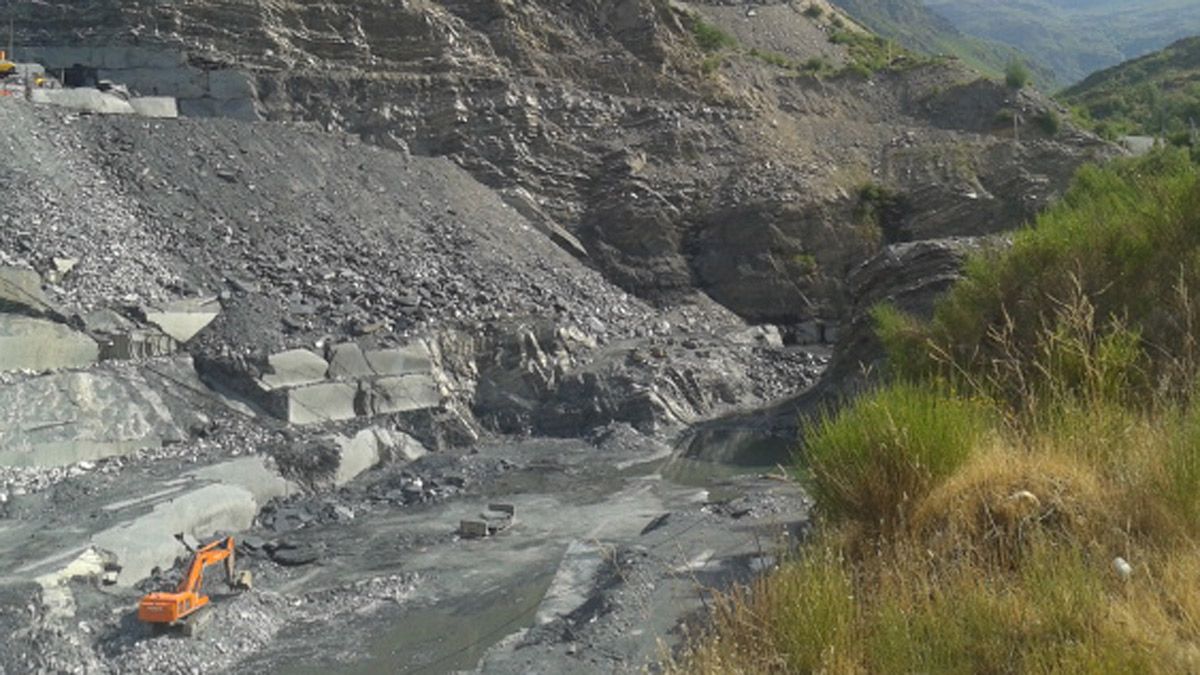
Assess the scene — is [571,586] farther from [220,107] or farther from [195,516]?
[220,107]

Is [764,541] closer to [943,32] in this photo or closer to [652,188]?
[652,188]

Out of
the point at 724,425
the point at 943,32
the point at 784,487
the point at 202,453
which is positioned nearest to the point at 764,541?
the point at 784,487

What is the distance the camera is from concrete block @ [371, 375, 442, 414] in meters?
19.8

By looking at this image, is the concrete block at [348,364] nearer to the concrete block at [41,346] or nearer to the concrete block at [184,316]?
the concrete block at [184,316]

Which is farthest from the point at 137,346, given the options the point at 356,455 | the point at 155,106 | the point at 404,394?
the point at 155,106

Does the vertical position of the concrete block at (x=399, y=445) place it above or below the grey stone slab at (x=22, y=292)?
below

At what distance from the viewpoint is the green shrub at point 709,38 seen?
40.6 meters

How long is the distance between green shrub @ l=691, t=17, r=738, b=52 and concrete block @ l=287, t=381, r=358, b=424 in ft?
80.0

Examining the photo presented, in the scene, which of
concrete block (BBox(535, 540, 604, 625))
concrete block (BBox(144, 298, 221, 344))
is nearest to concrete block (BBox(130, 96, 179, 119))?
concrete block (BBox(144, 298, 221, 344))

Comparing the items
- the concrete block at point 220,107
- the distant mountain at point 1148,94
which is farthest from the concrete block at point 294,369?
the distant mountain at point 1148,94

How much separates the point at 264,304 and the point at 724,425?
8.33 m

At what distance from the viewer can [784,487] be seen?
15094 mm

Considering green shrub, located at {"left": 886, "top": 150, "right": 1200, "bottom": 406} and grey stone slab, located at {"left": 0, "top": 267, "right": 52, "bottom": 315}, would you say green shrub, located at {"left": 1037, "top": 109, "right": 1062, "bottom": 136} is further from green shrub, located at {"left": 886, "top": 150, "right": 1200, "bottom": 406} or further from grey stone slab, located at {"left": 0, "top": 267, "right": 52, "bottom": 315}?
grey stone slab, located at {"left": 0, "top": 267, "right": 52, "bottom": 315}

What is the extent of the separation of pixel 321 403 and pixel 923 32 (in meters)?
115
